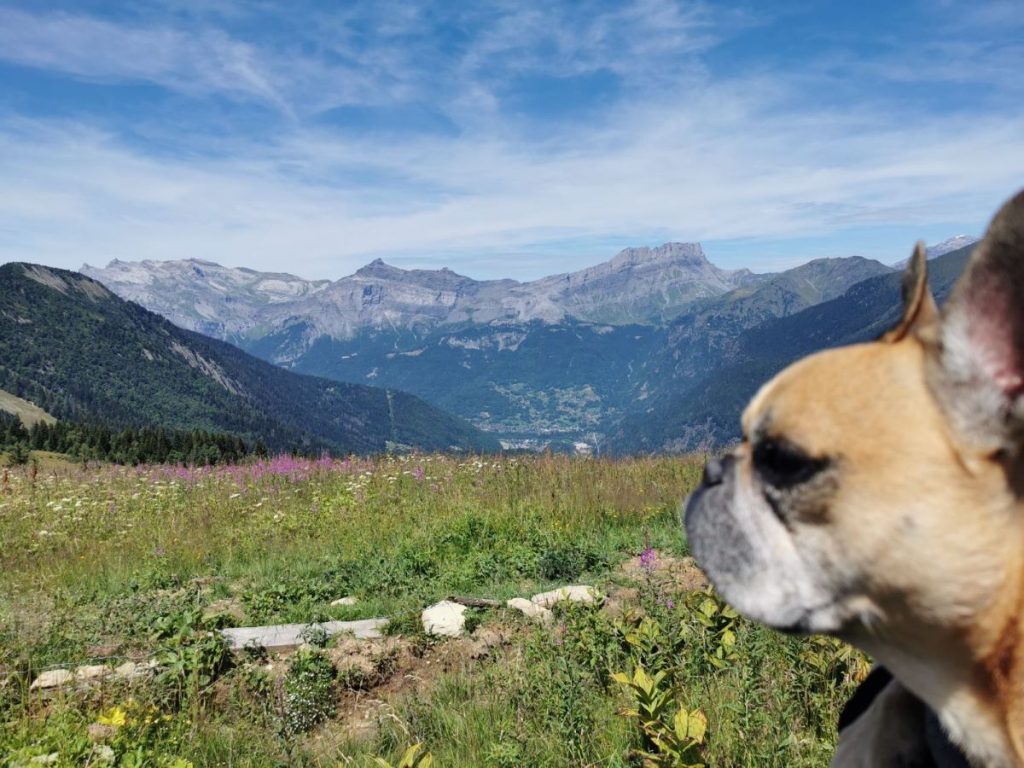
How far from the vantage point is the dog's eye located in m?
1.66

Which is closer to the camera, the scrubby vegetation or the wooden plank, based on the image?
the wooden plank

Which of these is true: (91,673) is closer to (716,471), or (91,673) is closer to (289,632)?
(289,632)

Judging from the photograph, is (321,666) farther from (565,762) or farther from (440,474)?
(440,474)

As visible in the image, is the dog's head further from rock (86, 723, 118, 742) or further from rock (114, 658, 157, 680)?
rock (114, 658, 157, 680)

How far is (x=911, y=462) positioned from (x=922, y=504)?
0.09 m

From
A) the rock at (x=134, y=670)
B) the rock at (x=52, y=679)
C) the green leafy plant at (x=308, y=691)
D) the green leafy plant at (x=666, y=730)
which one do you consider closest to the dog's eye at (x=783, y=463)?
the green leafy plant at (x=666, y=730)

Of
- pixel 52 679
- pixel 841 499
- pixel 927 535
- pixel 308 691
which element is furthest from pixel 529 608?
pixel 927 535

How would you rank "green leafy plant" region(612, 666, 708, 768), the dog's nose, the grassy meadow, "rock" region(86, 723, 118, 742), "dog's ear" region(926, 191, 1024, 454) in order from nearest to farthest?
"dog's ear" region(926, 191, 1024, 454), the dog's nose, "green leafy plant" region(612, 666, 708, 768), the grassy meadow, "rock" region(86, 723, 118, 742)

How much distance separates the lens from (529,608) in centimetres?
705

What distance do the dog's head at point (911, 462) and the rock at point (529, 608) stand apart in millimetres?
5048

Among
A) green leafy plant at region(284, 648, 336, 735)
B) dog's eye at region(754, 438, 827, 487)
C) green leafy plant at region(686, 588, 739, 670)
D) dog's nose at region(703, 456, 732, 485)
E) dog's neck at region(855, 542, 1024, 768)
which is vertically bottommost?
green leafy plant at region(284, 648, 336, 735)

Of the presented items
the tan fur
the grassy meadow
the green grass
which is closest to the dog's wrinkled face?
the tan fur

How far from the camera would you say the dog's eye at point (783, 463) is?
1.66m

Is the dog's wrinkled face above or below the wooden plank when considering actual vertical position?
above
